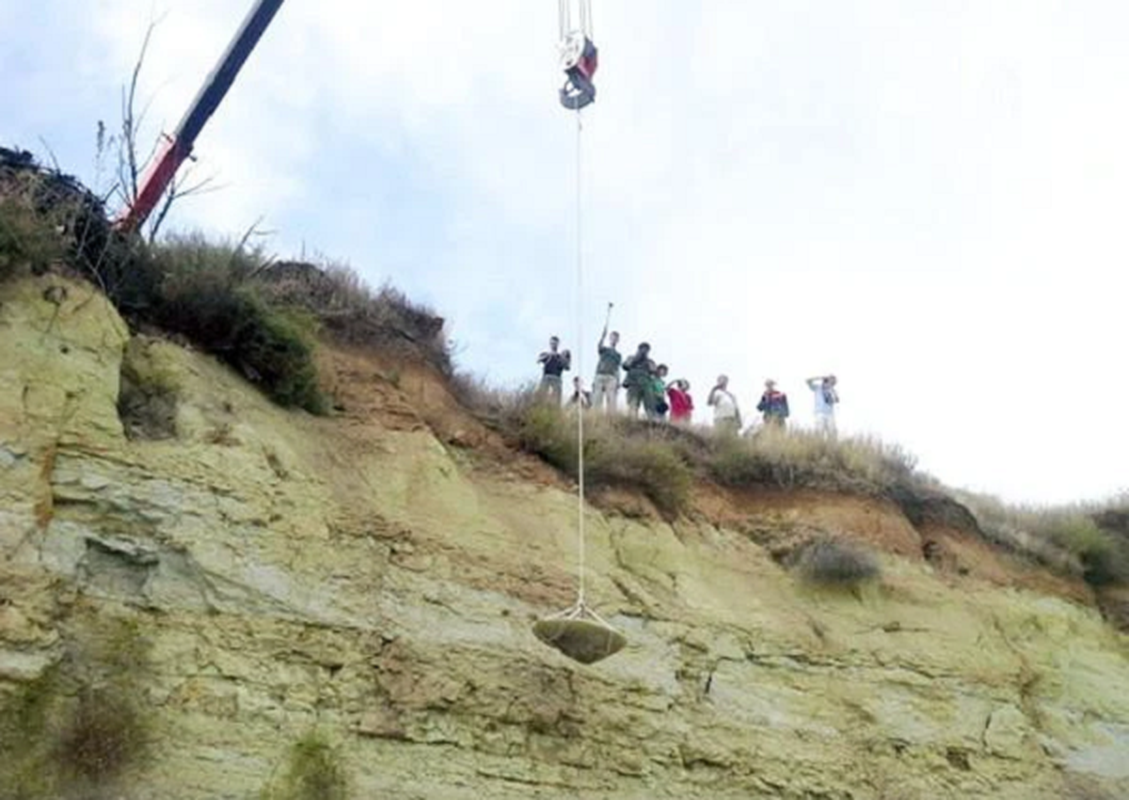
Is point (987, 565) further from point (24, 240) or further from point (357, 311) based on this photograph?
point (24, 240)

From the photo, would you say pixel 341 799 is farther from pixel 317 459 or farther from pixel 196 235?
pixel 196 235

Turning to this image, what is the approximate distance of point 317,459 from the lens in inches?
452

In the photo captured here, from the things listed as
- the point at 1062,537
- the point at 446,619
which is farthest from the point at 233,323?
the point at 1062,537

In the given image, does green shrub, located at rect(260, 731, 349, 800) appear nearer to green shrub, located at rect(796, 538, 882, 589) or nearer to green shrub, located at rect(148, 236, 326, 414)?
Result: green shrub, located at rect(148, 236, 326, 414)

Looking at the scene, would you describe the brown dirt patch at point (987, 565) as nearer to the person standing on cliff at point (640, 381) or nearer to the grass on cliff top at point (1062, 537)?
the grass on cliff top at point (1062, 537)

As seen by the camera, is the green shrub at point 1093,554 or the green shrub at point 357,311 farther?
the green shrub at point 1093,554

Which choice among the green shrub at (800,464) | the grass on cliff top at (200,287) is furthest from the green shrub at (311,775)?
the green shrub at (800,464)

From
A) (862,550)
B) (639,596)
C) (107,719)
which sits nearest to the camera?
(107,719)

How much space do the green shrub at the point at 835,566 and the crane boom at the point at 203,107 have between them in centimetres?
772

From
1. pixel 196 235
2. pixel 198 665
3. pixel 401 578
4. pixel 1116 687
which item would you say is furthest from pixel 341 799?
pixel 1116 687

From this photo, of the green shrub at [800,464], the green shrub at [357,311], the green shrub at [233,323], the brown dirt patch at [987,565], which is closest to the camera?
the green shrub at [233,323]

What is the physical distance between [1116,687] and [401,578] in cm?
857

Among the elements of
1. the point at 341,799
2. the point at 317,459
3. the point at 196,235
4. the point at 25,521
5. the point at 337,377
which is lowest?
the point at 341,799

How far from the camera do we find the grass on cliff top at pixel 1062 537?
16.3 m
